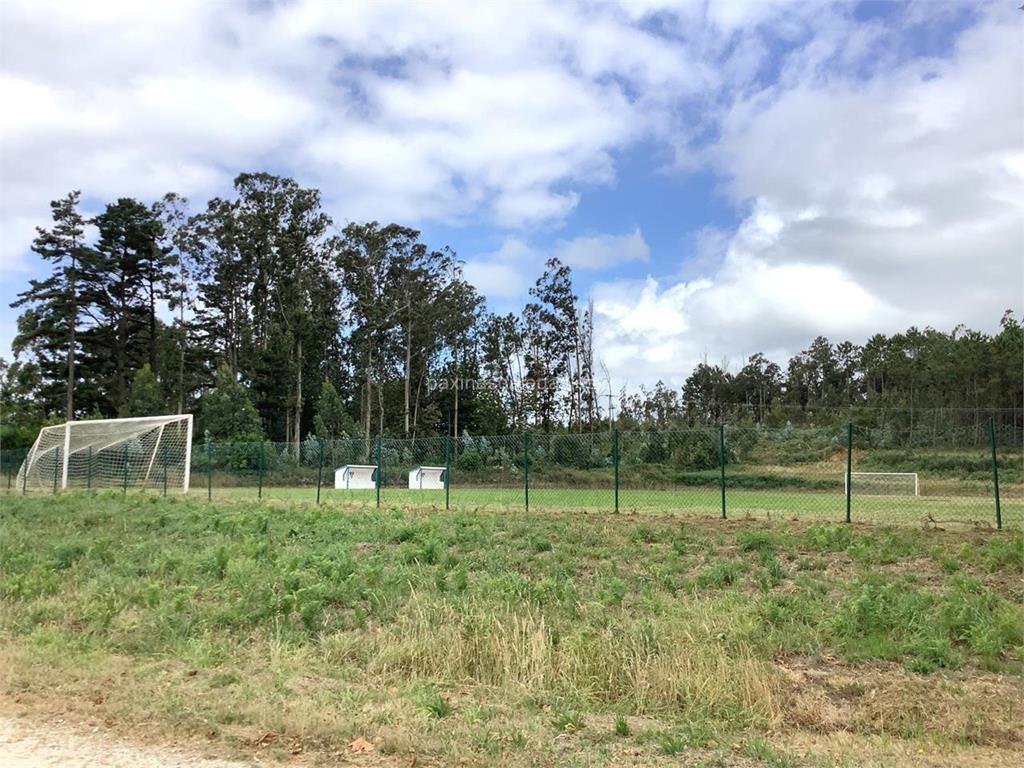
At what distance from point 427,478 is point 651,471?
9882 mm

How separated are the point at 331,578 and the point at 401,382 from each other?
205ft

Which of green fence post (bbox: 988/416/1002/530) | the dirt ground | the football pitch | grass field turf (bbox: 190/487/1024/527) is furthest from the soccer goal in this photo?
the dirt ground

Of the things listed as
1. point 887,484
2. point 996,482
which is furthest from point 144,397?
point 996,482

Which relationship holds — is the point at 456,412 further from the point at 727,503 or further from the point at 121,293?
the point at 727,503

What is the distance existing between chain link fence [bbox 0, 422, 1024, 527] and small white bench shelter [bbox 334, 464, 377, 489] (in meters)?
0.07

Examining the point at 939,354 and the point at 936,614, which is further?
the point at 939,354

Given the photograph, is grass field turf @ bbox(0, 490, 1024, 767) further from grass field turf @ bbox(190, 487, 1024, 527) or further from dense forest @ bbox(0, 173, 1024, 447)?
dense forest @ bbox(0, 173, 1024, 447)

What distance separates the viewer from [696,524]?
12648 millimetres

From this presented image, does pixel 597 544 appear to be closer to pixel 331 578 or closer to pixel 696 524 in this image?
pixel 696 524

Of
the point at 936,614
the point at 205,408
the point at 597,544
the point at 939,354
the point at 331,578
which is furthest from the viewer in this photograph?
the point at 939,354

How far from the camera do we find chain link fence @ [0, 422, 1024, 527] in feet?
66.8

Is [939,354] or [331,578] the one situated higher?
[939,354]

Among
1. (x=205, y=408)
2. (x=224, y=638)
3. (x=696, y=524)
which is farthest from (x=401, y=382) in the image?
(x=224, y=638)

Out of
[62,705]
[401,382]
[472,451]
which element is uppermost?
[401,382]
